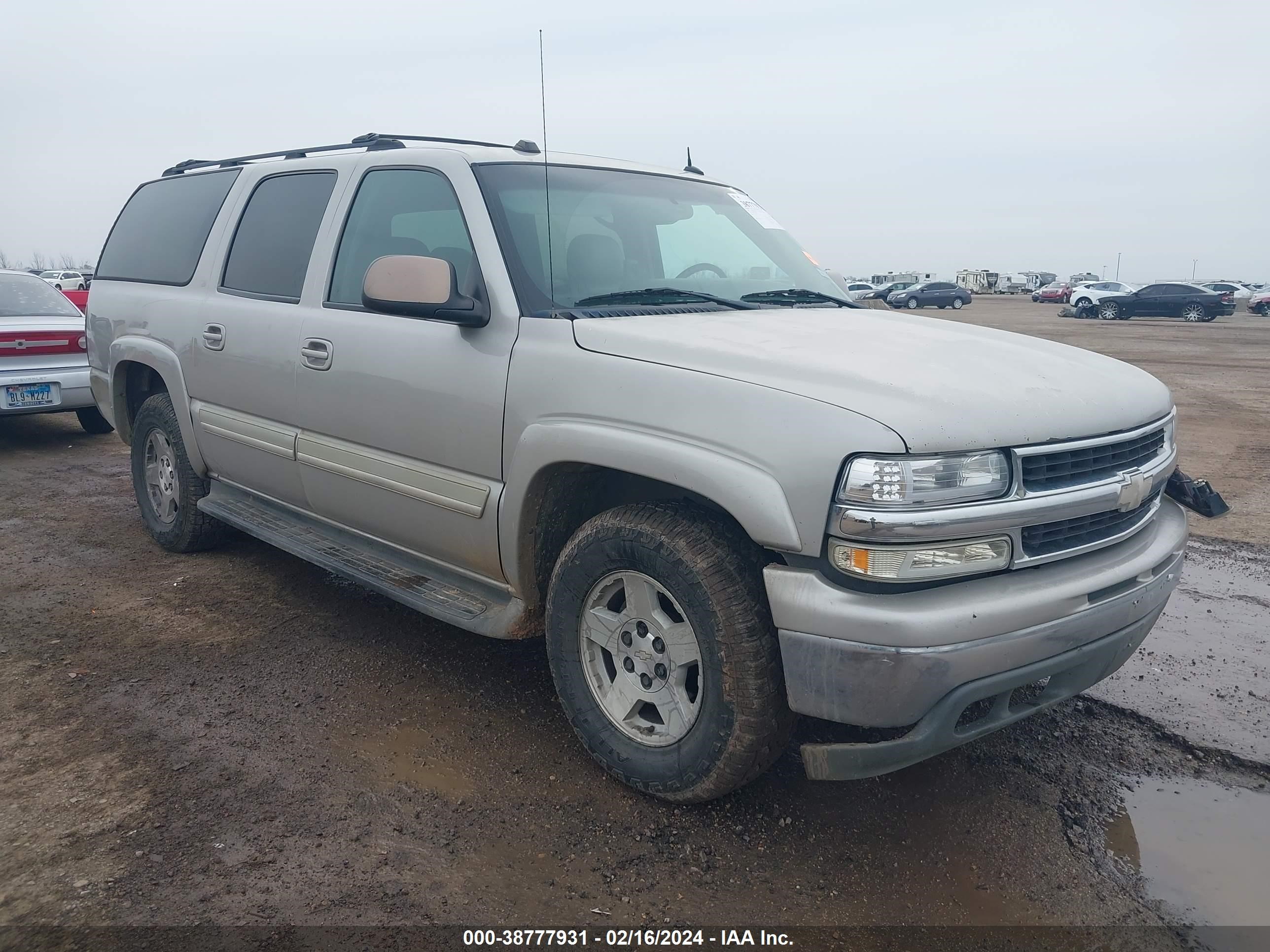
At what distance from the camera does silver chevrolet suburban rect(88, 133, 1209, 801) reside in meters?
2.33

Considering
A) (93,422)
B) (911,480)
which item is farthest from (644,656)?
(93,422)

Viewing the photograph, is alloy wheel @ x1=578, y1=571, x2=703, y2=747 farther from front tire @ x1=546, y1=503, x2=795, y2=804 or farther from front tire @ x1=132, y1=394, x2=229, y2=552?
front tire @ x1=132, y1=394, x2=229, y2=552

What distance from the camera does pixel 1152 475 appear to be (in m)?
2.81

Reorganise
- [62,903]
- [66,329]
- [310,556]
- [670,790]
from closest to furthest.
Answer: [62,903], [670,790], [310,556], [66,329]

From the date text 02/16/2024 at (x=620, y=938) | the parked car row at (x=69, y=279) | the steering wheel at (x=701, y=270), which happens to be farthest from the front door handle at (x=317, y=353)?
the parked car row at (x=69, y=279)

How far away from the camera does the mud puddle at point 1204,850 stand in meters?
2.44

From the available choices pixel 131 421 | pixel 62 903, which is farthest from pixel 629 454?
pixel 131 421

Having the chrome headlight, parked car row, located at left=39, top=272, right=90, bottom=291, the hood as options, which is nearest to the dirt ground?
the chrome headlight

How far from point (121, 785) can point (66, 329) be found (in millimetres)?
6530

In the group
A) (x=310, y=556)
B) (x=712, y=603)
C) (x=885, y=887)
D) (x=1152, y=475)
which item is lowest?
(x=885, y=887)

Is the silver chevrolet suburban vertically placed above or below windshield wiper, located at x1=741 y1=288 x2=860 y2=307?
below

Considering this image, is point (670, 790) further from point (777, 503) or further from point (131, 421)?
point (131, 421)

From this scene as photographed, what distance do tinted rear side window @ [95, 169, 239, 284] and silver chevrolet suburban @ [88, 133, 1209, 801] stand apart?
0.40m

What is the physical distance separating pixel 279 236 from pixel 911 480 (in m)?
3.17
